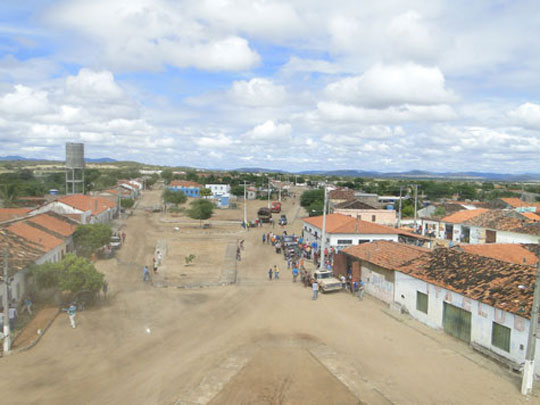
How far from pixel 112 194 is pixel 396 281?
54799mm

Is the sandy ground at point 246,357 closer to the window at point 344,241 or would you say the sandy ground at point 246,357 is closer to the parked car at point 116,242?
the window at point 344,241

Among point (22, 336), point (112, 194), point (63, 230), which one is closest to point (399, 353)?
point (22, 336)

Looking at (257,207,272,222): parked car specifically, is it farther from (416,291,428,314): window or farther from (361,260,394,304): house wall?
(416,291,428,314): window

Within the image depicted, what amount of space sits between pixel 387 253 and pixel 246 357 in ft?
36.9

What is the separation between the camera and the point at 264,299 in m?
21.7

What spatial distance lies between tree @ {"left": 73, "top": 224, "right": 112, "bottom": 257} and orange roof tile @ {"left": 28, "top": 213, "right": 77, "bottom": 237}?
0.77 meters

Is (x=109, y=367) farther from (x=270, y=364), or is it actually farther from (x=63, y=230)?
(x=63, y=230)

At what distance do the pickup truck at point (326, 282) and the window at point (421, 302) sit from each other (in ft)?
16.7

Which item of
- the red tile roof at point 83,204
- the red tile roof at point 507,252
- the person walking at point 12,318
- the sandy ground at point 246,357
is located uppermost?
the red tile roof at point 83,204

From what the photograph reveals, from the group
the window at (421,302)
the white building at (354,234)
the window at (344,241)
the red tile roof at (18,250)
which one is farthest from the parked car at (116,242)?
the window at (421,302)

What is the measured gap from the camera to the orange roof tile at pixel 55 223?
29.9 metres

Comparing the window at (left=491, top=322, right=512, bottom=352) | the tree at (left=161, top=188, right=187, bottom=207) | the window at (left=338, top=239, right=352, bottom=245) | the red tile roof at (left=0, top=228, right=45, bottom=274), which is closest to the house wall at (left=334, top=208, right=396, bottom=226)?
the window at (left=338, top=239, right=352, bottom=245)

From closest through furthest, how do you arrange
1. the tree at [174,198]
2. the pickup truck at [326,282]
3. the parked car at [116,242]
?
the pickup truck at [326,282]
the parked car at [116,242]
the tree at [174,198]

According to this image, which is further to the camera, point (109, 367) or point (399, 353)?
point (399, 353)
